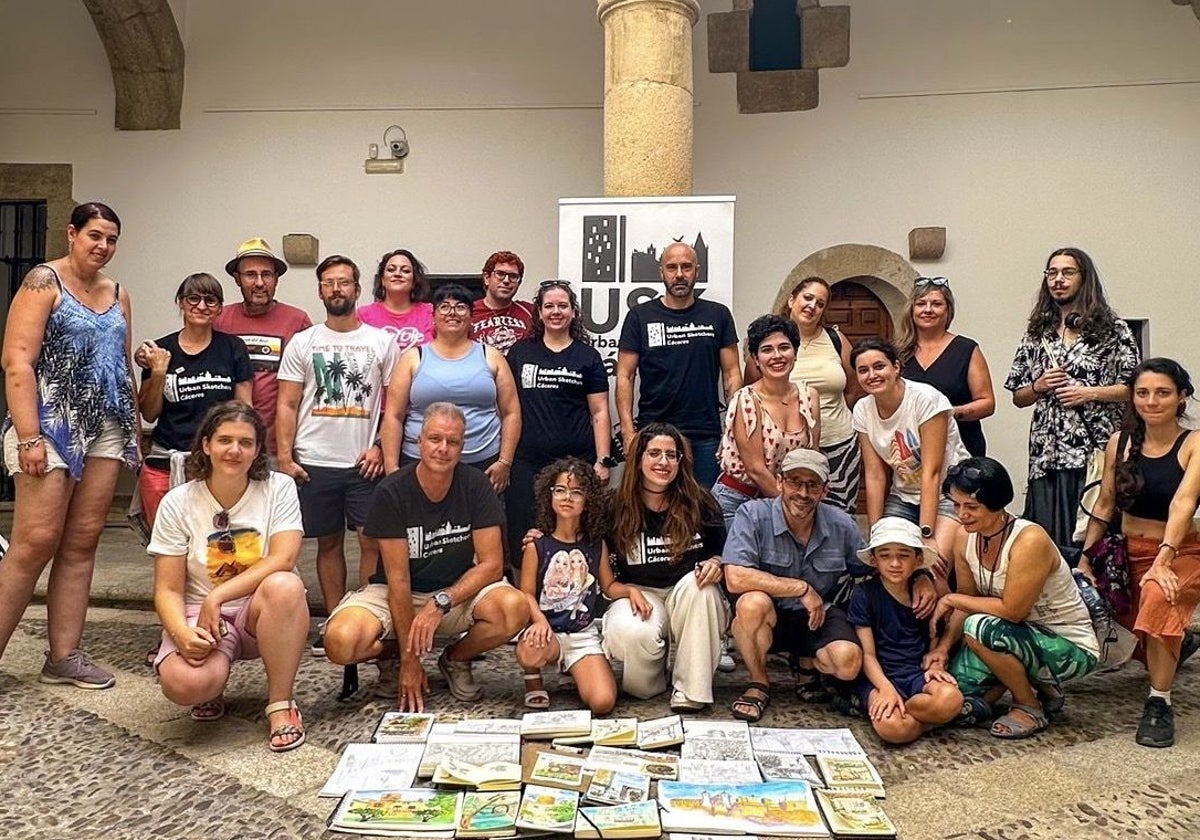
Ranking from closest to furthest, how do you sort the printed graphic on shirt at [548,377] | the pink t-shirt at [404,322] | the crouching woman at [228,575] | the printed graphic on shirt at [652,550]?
the crouching woman at [228,575] → the printed graphic on shirt at [652,550] → the printed graphic on shirt at [548,377] → the pink t-shirt at [404,322]

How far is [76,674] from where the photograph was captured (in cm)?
331

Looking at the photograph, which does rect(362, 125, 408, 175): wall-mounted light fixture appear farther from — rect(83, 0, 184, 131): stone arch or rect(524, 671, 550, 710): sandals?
rect(524, 671, 550, 710): sandals

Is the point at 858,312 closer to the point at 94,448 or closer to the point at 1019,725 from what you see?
the point at 1019,725

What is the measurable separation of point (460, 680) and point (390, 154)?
506 centimetres

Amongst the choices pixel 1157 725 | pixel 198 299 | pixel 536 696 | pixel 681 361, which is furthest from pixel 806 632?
pixel 198 299

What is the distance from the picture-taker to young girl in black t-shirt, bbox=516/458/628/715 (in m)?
3.12

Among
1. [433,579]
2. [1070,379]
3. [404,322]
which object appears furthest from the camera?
[404,322]

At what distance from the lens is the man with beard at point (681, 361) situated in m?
3.77

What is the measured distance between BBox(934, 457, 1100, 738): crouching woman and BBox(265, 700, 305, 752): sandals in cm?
207

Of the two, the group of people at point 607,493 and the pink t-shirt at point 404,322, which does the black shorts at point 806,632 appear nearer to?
the group of people at point 607,493

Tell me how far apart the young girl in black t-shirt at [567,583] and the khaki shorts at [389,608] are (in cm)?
15

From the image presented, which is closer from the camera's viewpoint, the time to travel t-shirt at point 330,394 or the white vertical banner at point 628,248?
the time to travel t-shirt at point 330,394

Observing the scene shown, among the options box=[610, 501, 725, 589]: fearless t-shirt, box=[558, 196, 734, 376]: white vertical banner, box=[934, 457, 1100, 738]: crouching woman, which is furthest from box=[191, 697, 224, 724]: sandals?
box=[934, 457, 1100, 738]: crouching woman

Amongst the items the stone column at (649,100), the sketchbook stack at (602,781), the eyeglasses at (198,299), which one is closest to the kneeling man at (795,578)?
the sketchbook stack at (602,781)
